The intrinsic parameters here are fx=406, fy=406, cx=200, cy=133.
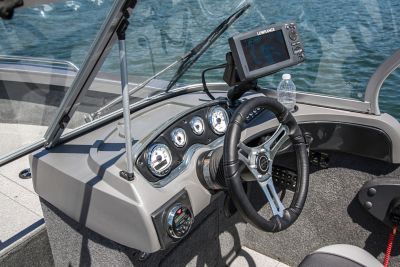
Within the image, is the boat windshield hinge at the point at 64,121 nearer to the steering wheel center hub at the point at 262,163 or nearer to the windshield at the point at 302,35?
the windshield at the point at 302,35

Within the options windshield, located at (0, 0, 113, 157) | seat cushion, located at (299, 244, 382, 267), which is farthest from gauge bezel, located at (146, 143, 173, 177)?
seat cushion, located at (299, 244, 382, 267)

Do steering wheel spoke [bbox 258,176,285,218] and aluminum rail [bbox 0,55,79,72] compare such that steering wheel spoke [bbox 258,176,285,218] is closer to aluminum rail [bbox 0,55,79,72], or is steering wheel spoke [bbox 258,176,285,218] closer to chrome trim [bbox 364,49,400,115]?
chrome trim [bbox 364,49,400,115]

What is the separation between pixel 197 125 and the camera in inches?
68.6

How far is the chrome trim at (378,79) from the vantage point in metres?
1.79

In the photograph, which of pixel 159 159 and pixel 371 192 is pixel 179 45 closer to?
pixel 159 159

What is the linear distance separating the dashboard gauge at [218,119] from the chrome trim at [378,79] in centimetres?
70

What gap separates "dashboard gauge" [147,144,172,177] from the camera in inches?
59.2

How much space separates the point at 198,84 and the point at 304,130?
62 cm

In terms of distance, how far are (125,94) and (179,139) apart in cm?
42

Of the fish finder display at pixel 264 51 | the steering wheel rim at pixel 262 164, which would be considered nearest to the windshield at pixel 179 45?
the fish finder display at pixel 264 51

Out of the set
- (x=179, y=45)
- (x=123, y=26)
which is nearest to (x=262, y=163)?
(x=123, y=26)

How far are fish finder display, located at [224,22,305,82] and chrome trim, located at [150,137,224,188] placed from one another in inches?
11.8

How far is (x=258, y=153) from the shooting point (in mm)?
1447

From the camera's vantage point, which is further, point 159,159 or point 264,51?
point 264,51
